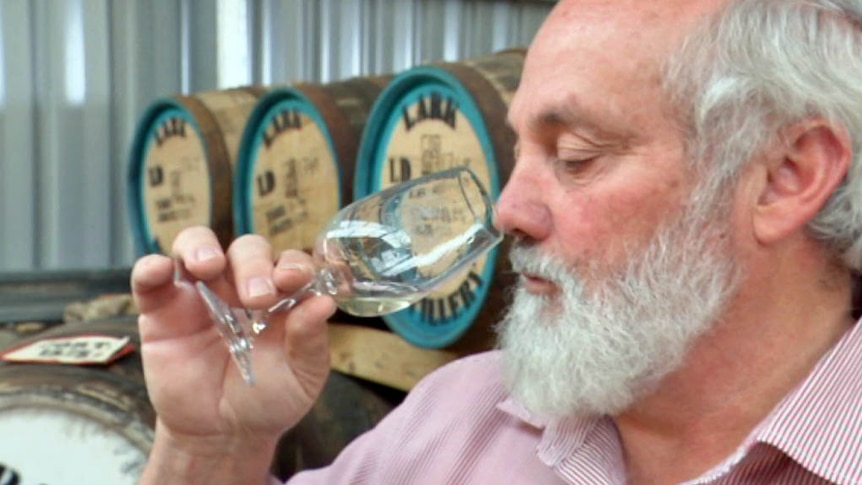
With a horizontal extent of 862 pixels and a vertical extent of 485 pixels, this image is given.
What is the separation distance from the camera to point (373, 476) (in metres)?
1.35

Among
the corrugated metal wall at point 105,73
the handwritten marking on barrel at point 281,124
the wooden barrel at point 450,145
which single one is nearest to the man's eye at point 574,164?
the wooden barrel at point 450,145

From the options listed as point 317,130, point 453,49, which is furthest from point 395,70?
point 317,130

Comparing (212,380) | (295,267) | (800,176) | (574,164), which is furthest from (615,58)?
(212,380)

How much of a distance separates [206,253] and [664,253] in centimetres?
44

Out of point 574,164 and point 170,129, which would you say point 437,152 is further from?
point 170,129

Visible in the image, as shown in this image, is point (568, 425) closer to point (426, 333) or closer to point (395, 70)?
point (426, 333)

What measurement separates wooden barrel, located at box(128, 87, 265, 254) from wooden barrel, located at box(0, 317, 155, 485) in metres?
0.79

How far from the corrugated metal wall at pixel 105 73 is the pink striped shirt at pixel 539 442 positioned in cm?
222

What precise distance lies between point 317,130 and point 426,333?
21.8 inches

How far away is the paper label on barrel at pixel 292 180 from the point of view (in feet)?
7.17

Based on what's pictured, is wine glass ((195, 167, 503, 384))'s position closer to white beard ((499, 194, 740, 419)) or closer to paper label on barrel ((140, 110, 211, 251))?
white beard ((499, 194, 740, 419))

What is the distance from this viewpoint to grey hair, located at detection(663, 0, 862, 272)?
1.08m

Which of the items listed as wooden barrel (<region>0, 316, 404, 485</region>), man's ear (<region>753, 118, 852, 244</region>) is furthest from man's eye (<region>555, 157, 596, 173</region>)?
wooden barrel (<region>0, 316, 404, 485</region>)

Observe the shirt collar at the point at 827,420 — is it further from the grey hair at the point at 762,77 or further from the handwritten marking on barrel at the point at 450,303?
the handwritten marking on barrel at the point at 450,303
